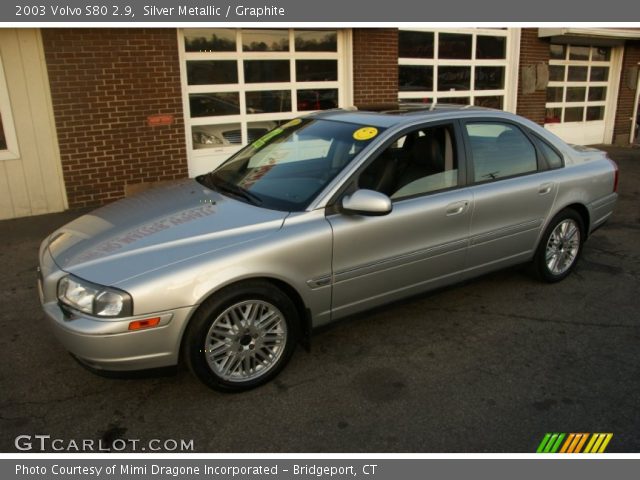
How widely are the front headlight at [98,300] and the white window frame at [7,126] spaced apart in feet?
15.8

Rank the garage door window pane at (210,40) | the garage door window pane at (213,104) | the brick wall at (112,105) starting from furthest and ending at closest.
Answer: the garage door window pane at (213,104) < the garage door window pane at (210,40) < the brick wall at (112,105)

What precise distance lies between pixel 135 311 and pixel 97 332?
22 cm

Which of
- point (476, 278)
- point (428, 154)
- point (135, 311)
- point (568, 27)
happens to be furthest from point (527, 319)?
point (568, 27)

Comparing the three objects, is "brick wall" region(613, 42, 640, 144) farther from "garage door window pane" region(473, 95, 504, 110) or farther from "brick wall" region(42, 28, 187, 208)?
"brick wall" region(42, 28, 187, 208)

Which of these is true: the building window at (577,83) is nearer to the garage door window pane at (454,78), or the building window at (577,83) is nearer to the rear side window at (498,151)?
the garage door window pane at (454,78)

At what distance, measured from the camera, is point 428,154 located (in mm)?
3855

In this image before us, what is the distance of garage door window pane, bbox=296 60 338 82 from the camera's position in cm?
846

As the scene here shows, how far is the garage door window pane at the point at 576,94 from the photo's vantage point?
12.8 metres

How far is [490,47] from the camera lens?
1091 cm

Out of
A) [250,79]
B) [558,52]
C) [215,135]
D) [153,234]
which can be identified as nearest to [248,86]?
[250,79]

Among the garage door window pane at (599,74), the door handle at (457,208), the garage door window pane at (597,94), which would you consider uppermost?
the garage door window pane at (599,74)

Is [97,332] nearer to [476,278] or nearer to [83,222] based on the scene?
[83,222]

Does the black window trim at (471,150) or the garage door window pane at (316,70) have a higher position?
the garage door window pane at (316,70)

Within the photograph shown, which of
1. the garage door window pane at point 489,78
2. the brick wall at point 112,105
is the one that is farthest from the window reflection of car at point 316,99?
the garage door window pane at point 489,78
